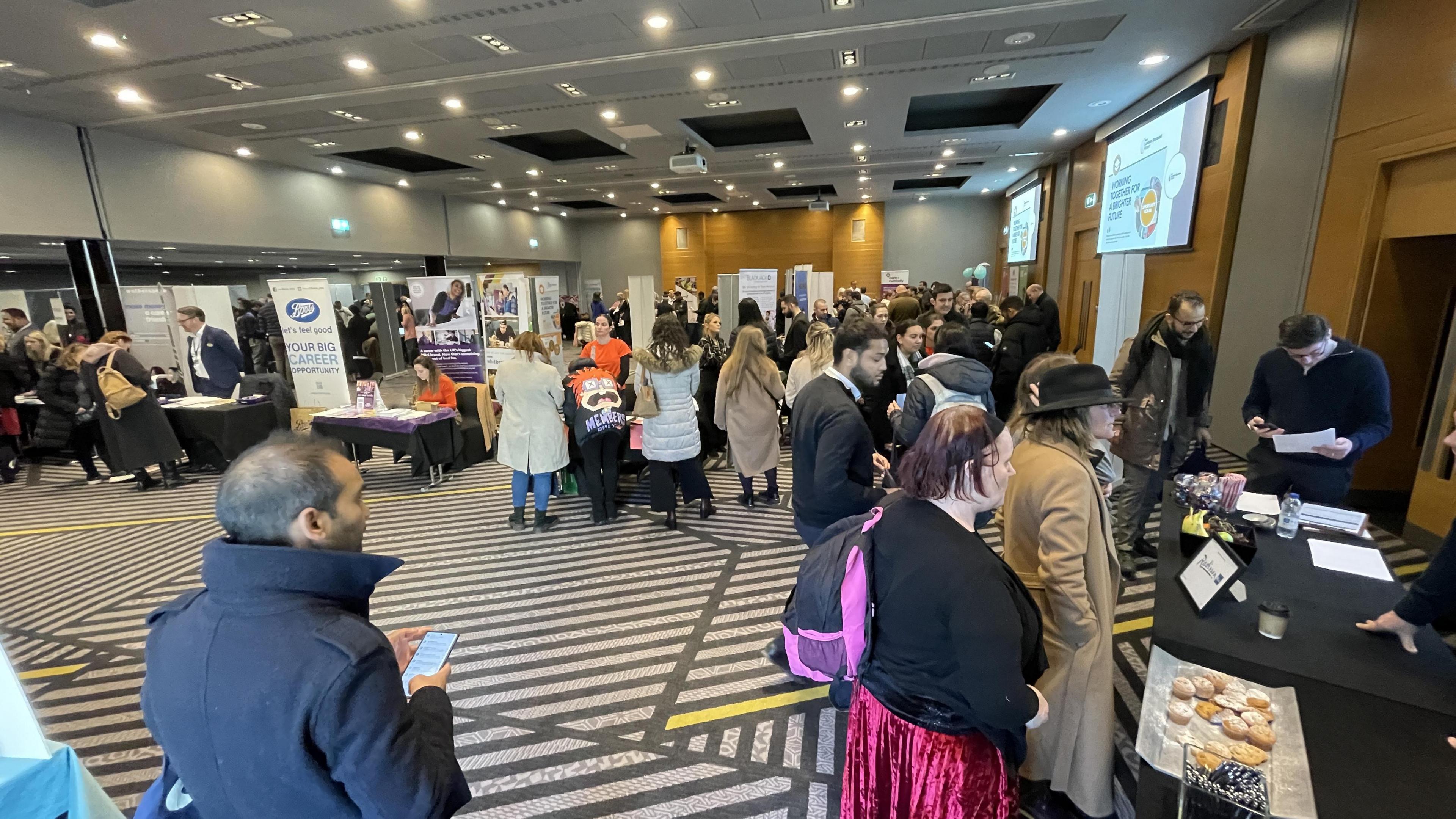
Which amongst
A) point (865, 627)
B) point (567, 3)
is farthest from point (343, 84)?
point (865, 627)

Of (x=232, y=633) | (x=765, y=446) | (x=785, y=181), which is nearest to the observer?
(x=232, y=633)

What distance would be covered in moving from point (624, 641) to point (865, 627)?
2116mm

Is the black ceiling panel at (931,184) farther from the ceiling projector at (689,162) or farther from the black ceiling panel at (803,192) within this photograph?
→ the ceiling projector at (689,162)

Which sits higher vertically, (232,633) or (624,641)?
(232,633)

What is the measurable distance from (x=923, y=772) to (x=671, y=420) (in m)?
3.15

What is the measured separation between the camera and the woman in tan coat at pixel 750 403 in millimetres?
4285

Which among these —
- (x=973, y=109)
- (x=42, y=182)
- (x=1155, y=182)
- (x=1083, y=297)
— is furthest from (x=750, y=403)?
(x=42, y=182)

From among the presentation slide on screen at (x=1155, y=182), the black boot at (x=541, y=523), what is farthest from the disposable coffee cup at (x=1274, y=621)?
the presentation slide on screen at (x=1155, y=182)

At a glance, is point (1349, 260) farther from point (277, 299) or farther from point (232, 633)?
point (277, 299)

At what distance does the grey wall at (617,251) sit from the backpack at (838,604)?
17.6 m

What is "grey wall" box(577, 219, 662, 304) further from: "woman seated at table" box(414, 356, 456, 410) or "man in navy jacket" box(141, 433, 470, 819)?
"man in navy jacket" box(141, 433, 470, 819)

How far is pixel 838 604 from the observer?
1.39m

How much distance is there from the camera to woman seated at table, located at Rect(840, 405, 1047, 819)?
1.19 m

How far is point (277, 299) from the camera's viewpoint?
5.78 m
